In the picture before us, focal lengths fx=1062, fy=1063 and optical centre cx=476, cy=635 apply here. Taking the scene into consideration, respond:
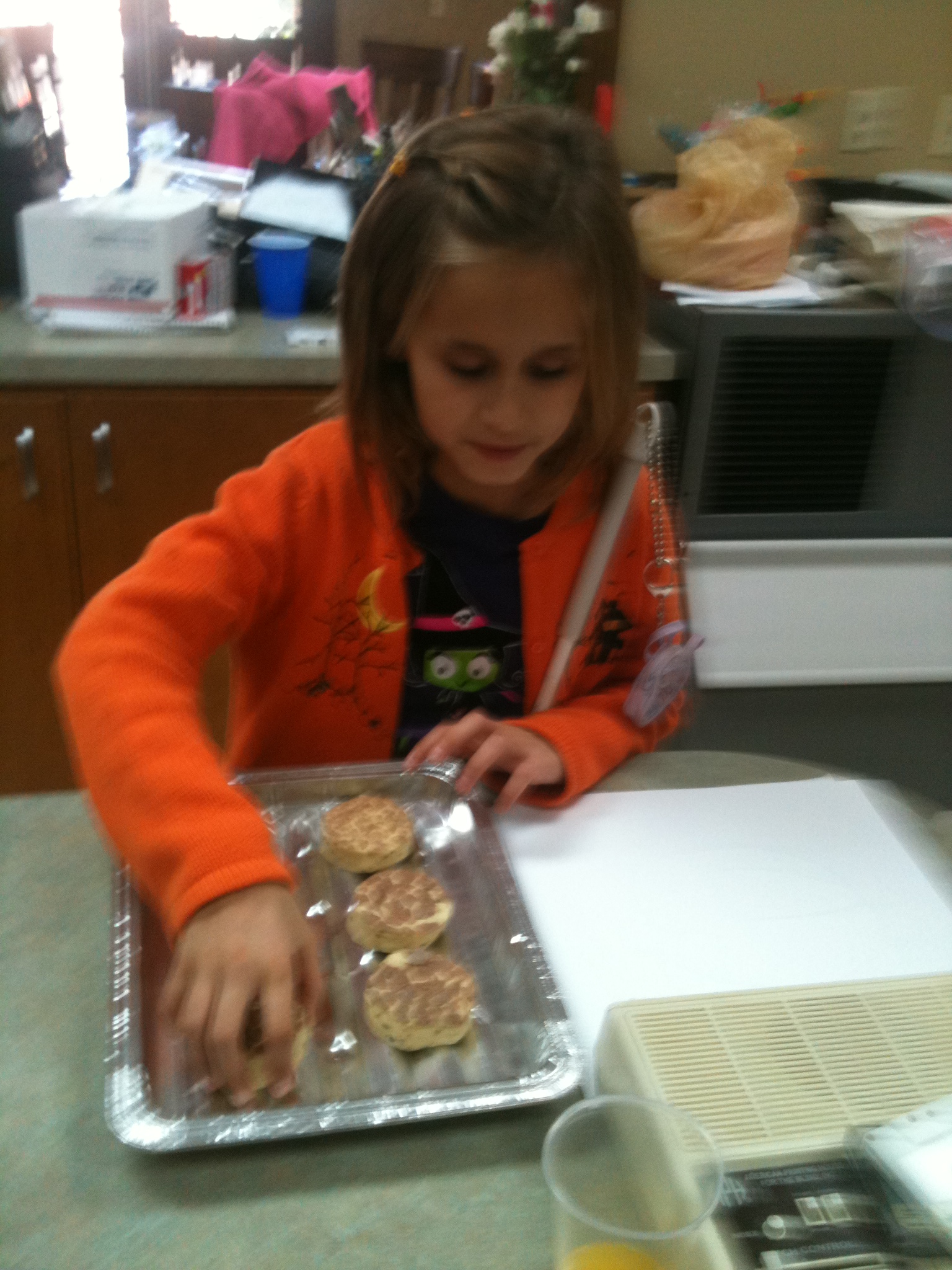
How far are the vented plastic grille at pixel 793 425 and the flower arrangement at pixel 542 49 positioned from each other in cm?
64

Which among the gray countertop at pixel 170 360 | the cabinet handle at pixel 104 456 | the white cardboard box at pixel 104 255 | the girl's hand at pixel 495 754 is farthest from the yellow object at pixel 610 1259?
the white cardboard box at pixel 104 255

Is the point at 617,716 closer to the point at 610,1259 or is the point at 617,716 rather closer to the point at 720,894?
the point at 720,894

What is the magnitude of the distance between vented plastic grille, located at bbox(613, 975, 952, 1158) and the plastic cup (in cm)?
5

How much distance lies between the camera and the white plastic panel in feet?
6.51

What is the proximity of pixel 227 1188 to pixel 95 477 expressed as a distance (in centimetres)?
142

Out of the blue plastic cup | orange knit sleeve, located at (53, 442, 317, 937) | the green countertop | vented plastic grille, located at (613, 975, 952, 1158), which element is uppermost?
the blue plastic cup

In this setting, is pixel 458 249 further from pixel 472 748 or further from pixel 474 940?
pixel 474 940

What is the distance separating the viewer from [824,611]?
→ 205cm

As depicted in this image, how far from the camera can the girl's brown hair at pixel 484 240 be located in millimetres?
843

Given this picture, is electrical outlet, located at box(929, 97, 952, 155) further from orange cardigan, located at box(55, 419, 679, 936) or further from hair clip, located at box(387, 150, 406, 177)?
hair clip, located at box(387, 150, 406, 177)

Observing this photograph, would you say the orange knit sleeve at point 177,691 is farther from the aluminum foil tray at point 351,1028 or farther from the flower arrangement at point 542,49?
the flower arrangement at point 542,49

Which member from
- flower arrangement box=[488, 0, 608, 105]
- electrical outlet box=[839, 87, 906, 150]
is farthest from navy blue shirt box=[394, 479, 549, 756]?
electrical outlet box=[839, 87, 906, 150]

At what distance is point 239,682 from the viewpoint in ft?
3.69

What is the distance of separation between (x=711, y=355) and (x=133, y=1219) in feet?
5.09
